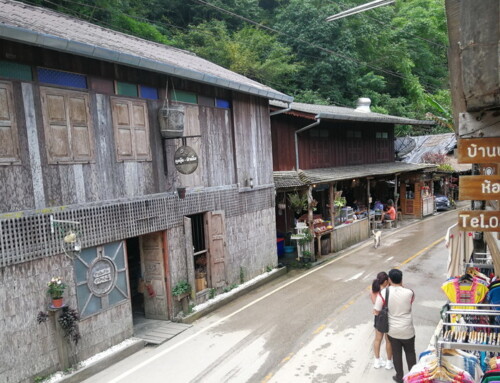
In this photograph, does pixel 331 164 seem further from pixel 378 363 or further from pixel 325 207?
pixel 378 363

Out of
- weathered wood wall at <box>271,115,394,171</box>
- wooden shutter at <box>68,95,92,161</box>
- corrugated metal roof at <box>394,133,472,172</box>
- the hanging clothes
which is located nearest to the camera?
wooden shutter at <box>68,95,92,161</box>

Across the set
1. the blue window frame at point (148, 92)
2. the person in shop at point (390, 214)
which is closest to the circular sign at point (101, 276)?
the blue window frame at point (148, 92)

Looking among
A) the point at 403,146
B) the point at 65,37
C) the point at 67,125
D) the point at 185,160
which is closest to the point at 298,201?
the point at 185,160

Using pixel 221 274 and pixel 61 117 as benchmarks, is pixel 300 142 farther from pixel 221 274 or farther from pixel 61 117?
pixel 61 117

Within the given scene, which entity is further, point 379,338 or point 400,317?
point 379,338

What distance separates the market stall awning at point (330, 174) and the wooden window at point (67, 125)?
8.10m

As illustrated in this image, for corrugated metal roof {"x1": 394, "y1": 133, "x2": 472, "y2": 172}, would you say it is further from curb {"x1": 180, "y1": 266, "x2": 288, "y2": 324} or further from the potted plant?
the potted plant

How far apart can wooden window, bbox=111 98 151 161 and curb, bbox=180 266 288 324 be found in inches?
162

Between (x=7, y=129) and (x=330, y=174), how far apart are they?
1336 cm

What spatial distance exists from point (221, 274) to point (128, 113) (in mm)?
5292

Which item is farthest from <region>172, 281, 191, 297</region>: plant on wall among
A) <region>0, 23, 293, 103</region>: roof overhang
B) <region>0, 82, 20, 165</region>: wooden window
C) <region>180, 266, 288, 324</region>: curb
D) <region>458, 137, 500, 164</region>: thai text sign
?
<region>458, 137, 500, 164</region>: thai text sign

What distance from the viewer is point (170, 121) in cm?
947

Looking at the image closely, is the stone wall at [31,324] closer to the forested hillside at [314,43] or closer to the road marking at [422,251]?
the road marking at [422,251]

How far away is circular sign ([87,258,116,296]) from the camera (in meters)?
8.12
